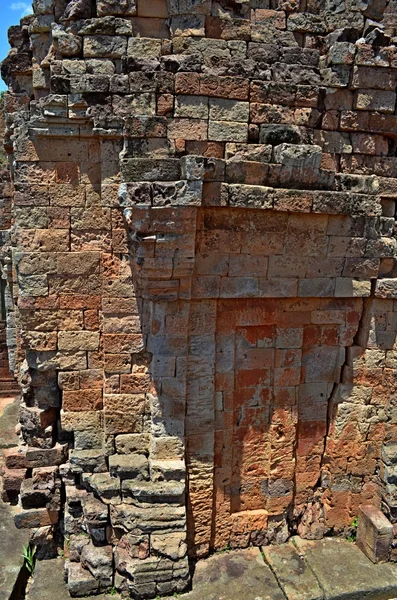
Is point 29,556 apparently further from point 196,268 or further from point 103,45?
point 103,45

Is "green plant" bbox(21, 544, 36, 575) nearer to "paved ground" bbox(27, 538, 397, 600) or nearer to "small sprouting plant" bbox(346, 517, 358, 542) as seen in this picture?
"paved ground" bbox(27, 538, 397, 600)

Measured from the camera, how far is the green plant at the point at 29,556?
5965 mm

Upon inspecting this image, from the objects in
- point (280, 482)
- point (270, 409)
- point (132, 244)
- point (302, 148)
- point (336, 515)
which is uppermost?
point (302, 148)

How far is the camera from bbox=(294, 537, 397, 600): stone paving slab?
5.61m

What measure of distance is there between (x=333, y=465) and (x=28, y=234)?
4995 millimetres

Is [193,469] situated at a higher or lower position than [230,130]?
lower

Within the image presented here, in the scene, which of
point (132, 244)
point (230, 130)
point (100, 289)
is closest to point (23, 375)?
point (100, 289)

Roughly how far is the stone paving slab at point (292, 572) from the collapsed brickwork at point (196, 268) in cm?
30

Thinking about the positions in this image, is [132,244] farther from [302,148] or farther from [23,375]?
[23,375]

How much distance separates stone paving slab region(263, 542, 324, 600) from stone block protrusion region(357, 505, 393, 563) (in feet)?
2.90

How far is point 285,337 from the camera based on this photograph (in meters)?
6.02

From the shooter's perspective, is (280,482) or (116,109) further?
(280,482)

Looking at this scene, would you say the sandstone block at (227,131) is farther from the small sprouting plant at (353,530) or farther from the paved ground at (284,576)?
the small sprouting plant at (353,530)

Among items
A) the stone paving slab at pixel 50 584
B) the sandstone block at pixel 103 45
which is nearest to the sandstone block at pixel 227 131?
the sandstone block at pixel 103 45
